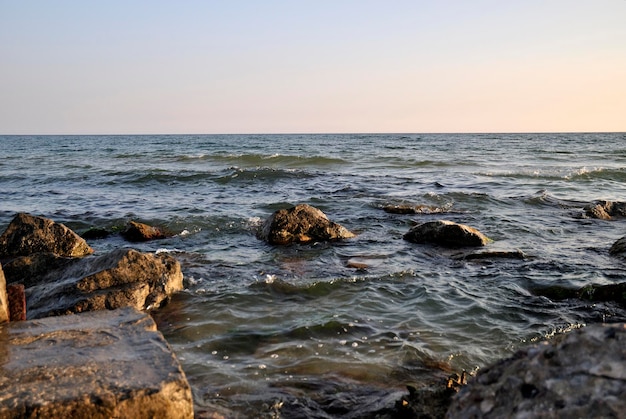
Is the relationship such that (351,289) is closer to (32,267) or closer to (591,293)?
(591,293)

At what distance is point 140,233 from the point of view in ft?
34.0

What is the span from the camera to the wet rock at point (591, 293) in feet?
20.2

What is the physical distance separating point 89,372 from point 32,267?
465 cm

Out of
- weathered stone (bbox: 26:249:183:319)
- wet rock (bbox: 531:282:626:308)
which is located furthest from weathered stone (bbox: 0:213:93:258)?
wet rock (bbox: 531:282:626:308)

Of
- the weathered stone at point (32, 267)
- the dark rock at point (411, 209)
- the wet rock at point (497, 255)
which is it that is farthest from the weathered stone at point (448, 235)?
the weathered stone at point (32, 267)

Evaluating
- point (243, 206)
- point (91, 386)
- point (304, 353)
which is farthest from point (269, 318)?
point (243, 206)

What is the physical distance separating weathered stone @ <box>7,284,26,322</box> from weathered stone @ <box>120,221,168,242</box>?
6.27 metres

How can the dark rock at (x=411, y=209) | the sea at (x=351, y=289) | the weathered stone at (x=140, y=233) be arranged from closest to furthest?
1. the sea at (x=351, y=289)
2. the weathered stone at (x=140, y=233)
3. the dark rock at (x=411, y=209)

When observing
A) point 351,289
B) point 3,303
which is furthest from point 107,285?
point 351,289

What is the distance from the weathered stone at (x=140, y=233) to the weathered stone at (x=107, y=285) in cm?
349

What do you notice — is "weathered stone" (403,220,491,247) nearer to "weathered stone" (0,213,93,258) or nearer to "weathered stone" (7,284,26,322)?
"weathered stone" (0,213,93,258)

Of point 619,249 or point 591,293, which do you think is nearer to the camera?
point 591,293

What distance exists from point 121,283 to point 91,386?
136 inches

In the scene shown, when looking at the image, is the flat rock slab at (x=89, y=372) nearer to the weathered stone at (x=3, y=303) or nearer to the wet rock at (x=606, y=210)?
the weathered stone at (x=3, y=303)
